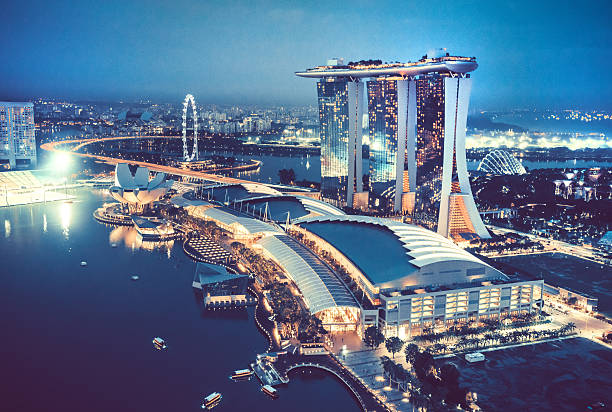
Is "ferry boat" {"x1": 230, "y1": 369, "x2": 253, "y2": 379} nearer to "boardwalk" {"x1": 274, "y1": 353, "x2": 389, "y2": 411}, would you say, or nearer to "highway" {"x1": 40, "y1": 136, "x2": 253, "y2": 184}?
"boardwalk" {"x1": 274, "y1": 353, "x2": 389, "y2": 411}

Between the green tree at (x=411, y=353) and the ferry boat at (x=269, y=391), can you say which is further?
the green tree at (x=411, y=353)

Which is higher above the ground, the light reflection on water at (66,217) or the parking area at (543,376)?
the light reflection on water at (66,217)

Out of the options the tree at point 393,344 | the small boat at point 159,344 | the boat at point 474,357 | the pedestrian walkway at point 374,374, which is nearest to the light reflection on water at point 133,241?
the small boat at point 159,344

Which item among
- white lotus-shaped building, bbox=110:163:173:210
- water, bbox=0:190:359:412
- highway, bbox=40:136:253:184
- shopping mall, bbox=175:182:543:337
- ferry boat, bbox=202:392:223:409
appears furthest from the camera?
highway, bbox=40:136:253:184

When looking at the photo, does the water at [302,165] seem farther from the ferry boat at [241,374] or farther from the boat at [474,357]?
Result: the ferry boat at [241,374]

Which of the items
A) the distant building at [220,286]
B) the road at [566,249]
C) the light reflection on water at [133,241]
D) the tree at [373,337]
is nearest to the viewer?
the tree at [373,337]

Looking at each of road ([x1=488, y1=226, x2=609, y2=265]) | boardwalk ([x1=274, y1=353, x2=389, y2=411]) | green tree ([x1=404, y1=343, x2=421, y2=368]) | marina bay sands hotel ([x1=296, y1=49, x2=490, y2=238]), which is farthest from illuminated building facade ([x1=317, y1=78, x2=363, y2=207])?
boardwalk ([x1=274, y1=353, x2=389, y2=411])

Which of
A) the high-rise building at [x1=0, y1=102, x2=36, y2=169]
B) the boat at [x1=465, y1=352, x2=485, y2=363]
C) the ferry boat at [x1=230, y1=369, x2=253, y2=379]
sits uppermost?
the high-rise building at [x1=0, y1=102, x2=36, y2=169]
